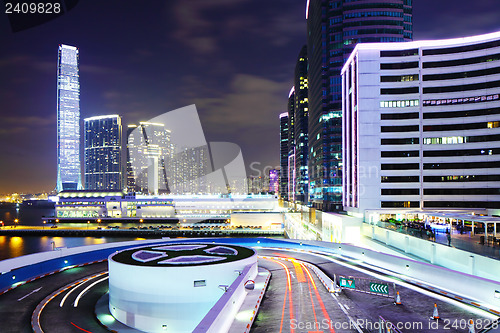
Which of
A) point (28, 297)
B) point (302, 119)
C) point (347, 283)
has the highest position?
point (302, 119)

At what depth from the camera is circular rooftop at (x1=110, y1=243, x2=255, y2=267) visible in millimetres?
25766

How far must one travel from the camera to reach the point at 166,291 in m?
23.6

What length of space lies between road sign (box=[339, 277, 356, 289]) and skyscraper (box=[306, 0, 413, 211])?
250ft

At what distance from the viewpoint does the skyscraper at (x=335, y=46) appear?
320 feet

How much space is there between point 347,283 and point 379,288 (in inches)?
92.0

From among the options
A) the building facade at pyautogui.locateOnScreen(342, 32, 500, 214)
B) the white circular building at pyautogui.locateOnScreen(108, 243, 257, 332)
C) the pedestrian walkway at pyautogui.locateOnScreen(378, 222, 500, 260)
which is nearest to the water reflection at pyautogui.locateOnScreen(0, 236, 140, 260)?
the building facade at pyautogui.locateOnScreen(342, 32, 500, 214)

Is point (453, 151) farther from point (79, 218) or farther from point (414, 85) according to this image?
point (79, 218)

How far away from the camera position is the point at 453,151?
223 feet

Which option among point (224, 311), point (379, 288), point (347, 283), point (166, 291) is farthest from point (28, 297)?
point (379, 288)

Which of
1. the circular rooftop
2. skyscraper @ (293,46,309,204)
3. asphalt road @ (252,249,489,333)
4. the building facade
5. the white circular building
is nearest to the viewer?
asphalt road @ (252,249,489,333)

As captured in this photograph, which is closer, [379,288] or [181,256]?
[379,288]

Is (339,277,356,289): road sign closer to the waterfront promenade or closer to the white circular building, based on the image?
the white circular building

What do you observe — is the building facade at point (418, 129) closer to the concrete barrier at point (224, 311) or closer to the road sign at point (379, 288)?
the road sign at point (379, 288)

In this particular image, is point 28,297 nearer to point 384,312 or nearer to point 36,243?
point 384,312
